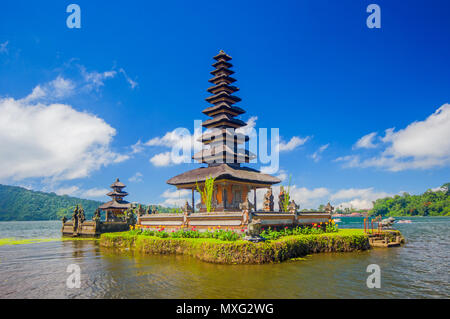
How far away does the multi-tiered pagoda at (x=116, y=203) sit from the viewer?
47.1 meters

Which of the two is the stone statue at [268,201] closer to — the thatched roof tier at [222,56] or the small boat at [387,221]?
the small boat at [387,221]

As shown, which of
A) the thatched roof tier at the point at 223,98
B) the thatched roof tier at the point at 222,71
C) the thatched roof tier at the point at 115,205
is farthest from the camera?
the thatched roof tier at the point at 115,205

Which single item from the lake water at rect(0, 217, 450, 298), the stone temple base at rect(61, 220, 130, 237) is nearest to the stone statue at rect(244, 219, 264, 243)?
the lake water at rect(0, 217, 450, 298)

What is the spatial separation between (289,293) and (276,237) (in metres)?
8.08

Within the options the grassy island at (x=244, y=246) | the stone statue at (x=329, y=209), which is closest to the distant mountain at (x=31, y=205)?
the grassy island at (x=244, y=246)

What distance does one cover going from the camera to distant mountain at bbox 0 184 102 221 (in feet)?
521

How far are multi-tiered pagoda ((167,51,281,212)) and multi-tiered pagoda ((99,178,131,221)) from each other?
21.5m

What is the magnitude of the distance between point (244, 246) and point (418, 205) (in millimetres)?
151845

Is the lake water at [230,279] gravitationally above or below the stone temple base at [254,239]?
below

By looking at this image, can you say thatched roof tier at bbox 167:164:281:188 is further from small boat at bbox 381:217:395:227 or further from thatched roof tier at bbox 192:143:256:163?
small boat at bbox 381:217:395:227

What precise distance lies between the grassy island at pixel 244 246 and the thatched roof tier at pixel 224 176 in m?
6.73

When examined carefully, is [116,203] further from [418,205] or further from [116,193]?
[418,205]

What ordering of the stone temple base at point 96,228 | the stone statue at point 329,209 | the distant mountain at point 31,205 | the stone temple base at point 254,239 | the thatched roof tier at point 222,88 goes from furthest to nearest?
the distant mountain at point 31,205, the stone temple base at point 96,228, the thatched roof tier at point 222,88, the stone statue at point 329,209, the stone temple base at point 254,239
